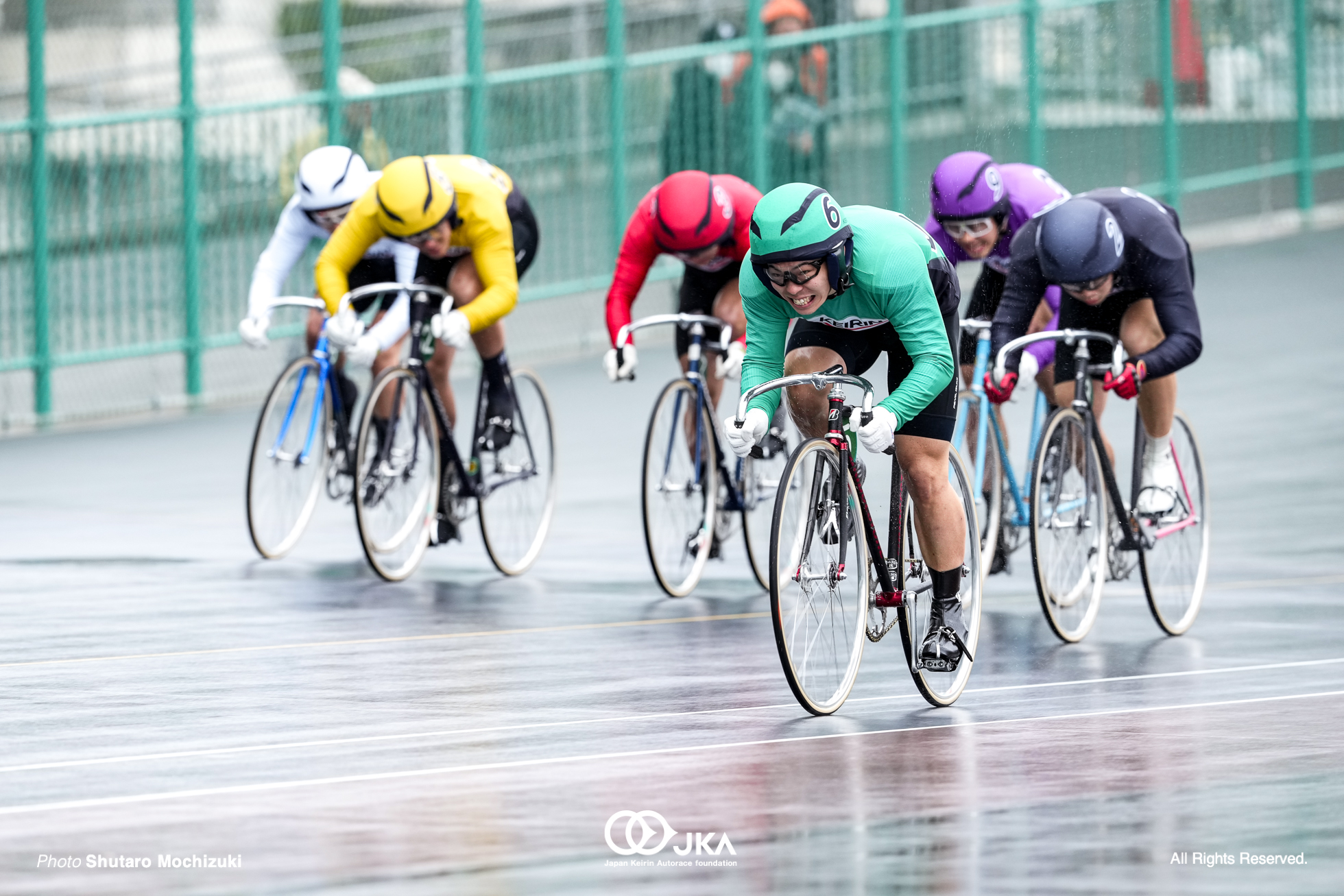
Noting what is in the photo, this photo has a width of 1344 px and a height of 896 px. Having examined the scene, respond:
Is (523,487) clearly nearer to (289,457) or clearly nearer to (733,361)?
(289,457)

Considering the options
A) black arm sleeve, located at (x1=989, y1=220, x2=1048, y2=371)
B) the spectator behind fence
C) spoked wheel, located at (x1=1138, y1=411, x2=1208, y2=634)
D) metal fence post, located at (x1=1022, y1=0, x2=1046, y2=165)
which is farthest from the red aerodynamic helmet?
metal fence post, located at (x1=1022, y1=0, x2=1046, y2=165)

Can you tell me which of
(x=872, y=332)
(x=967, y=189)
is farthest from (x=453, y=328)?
(x=872, y=332)

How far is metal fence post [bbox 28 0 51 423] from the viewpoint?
1750cm

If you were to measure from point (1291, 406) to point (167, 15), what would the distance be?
1213 centimetres

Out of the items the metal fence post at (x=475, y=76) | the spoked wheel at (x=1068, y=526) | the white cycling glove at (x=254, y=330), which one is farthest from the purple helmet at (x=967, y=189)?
the metal fence post at (x=475, y=76)

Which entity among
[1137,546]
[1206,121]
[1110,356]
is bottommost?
[1137,546]

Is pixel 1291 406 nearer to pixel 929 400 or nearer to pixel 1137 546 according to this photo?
pixel 1137 546

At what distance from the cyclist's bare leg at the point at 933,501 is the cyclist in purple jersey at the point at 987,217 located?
6.53ft

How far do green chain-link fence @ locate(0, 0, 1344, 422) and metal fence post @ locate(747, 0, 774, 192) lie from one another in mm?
21

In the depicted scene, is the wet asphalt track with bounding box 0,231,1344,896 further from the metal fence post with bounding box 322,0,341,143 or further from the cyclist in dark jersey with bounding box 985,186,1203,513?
the metal fence post with bounding box 322,0,341,143

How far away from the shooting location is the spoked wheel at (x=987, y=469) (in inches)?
405

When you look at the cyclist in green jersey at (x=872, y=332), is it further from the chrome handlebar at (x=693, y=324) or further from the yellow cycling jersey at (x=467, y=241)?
the yellow cycling jersey at (x=467, y=241)

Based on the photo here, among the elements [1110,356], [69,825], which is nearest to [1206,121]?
[1110,356]

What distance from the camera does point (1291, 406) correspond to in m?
16.2
